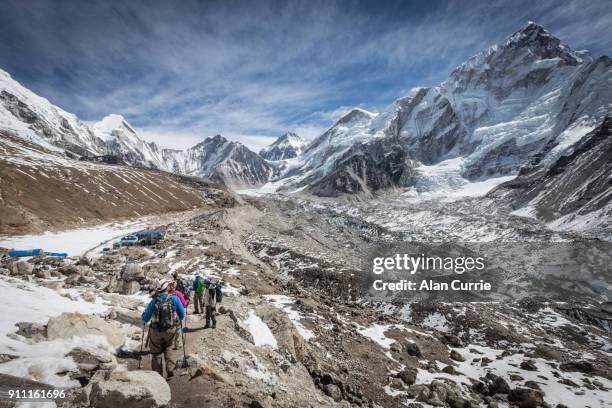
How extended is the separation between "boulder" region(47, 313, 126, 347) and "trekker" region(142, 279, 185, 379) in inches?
101

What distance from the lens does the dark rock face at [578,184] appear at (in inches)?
5571

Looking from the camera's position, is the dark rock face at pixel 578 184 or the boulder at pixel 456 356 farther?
the dark rock face at pixel 578 184

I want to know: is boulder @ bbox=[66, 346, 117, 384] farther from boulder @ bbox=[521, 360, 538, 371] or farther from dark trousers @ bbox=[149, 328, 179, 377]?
boulder @ bbox=[521, 360, 538, 371]

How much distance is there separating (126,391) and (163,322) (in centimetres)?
194

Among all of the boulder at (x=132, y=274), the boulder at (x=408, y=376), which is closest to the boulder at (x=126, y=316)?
the boulder at (x=132, y=274)

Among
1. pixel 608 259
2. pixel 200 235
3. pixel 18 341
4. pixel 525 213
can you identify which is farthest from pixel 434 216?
pixel 18 341

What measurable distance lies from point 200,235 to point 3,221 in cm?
2655

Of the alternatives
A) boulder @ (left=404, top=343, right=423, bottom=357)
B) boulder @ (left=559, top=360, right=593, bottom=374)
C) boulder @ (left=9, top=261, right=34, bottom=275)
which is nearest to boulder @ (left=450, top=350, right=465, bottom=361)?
boulder @ (left=404, top=343, right=423, bottom=357)

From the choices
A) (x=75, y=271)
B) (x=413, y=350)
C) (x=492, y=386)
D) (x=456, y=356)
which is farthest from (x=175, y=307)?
(x=456, y=356)

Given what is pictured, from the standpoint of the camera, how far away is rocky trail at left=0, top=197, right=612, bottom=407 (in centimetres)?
825

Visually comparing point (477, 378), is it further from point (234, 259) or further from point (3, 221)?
point (3, 221)

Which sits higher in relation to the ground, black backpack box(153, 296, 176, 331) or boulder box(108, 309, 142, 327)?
black backpack box(153, 296, 176, 331)

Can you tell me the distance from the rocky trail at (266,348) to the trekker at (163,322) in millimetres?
650

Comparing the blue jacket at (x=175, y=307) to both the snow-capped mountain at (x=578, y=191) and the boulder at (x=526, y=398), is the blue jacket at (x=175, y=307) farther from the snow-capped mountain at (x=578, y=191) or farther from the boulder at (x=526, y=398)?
the snow-capped mountain at (x=578, y=191)
